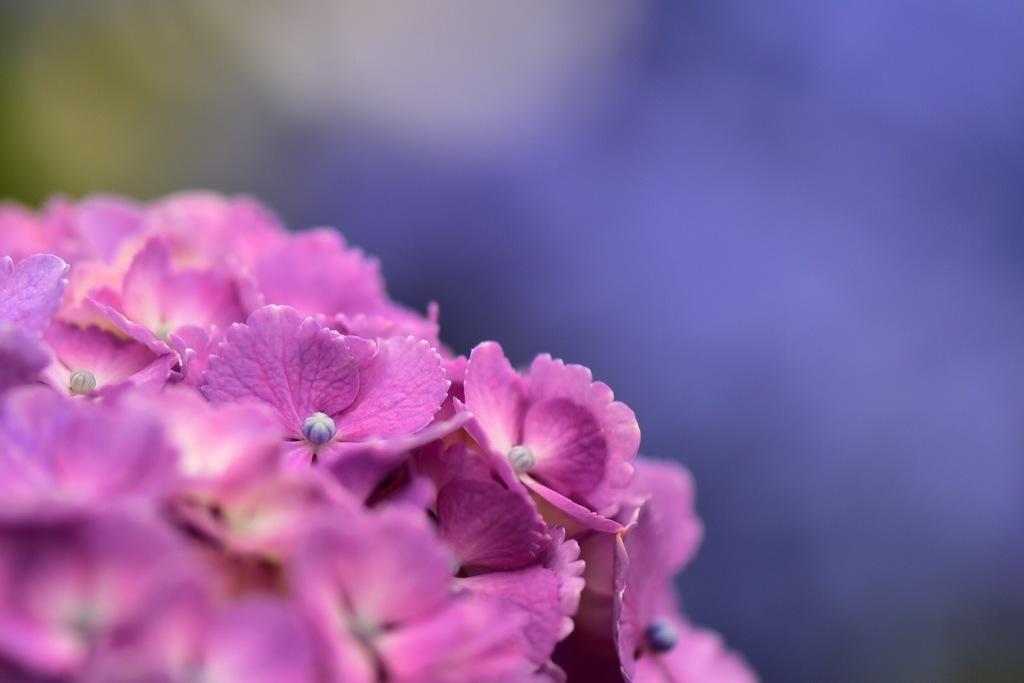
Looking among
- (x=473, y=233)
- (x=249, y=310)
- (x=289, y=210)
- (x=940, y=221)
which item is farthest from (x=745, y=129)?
(x=249, y=310)

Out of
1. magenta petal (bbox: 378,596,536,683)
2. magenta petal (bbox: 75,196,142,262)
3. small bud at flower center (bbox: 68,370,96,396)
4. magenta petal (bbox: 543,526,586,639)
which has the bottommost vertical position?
magenta petal (bbox: 75,196,142,262)

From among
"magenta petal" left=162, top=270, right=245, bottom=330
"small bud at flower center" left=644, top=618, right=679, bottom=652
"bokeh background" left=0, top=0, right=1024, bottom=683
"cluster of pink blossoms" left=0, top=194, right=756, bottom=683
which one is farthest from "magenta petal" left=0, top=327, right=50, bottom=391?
"bokeh background" left=0, top=0, right=1024, bottom=683

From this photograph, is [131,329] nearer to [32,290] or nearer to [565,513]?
[32,290]

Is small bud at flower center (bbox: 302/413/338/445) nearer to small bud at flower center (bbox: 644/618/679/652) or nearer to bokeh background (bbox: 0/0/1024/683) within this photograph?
small bud at flower center (bbox: 644/618/679/652)

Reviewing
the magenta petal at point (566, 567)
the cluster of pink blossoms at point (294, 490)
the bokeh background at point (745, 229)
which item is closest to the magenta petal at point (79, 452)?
the cluster of pink blossoms at point (294, 490)

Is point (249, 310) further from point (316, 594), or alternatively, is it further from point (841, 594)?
point (841, 594)

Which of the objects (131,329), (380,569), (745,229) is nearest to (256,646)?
(380,569)

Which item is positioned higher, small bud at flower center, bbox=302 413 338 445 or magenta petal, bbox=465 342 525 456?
magenta petal, bbox=465 342 525 456

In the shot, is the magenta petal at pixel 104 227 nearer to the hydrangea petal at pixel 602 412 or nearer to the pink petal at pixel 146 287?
the pink petal at pixel 146 287
